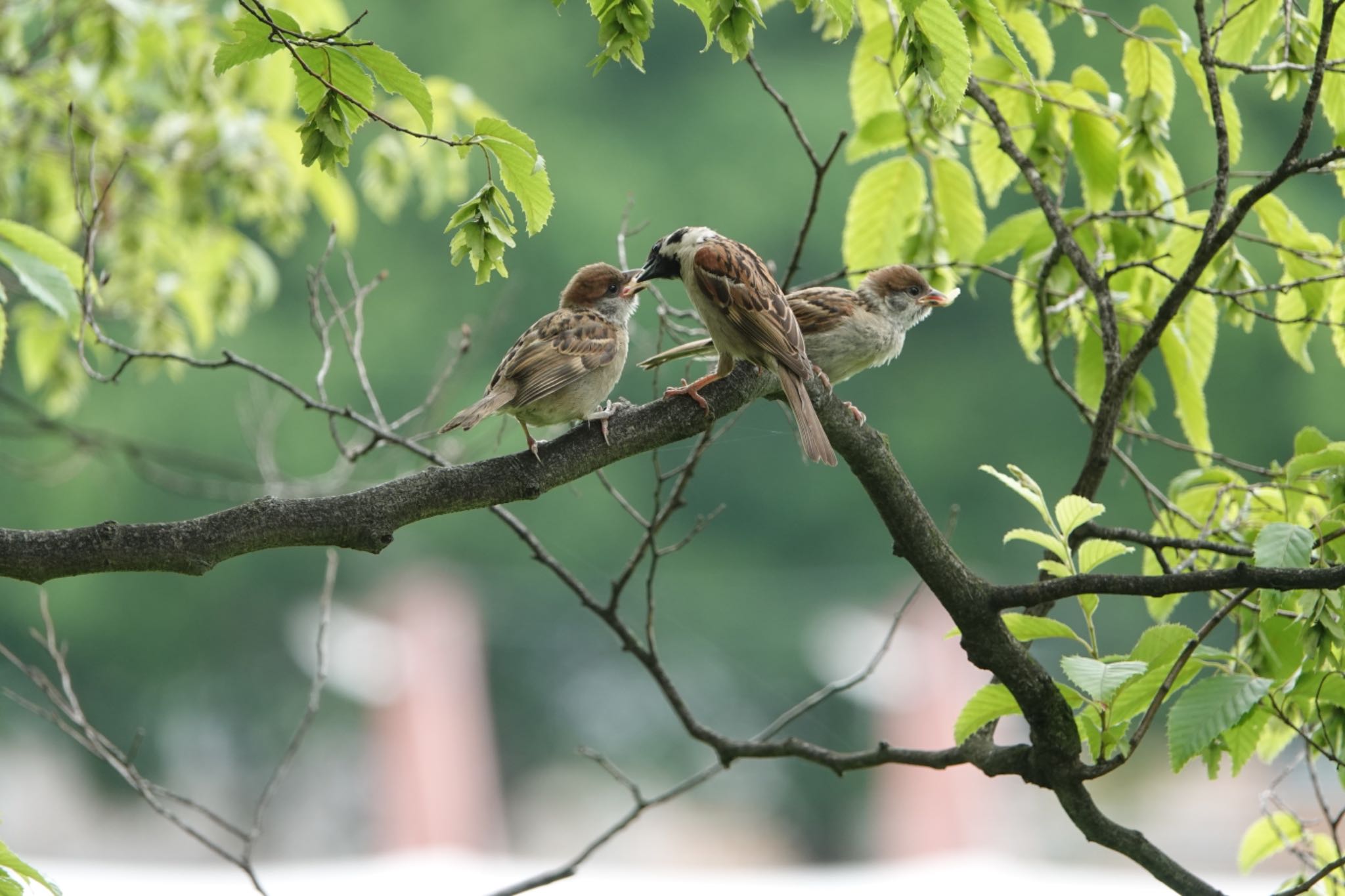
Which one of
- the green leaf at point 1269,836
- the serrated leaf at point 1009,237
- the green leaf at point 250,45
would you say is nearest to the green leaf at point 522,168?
the green leaf at point 250,45

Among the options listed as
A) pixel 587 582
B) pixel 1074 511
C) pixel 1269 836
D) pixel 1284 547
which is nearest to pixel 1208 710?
pixel 1284 547

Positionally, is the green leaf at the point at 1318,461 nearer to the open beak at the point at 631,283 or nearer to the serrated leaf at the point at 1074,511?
the serrated leaf at the point at 1074,511

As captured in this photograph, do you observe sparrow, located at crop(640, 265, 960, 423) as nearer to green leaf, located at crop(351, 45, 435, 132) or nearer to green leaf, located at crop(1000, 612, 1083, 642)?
green leaf, located at crop(1000, 612, 1083, 642)

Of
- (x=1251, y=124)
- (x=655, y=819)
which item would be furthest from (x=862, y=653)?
(x=1251, y=124)

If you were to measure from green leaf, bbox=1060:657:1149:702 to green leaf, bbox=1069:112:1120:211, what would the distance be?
1268 millimetres

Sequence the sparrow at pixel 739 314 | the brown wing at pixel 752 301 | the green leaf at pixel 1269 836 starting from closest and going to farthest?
the sparrow at pixel 739 314
the brown wing at pixel 752 301
the green leaf at pixel 1269 836

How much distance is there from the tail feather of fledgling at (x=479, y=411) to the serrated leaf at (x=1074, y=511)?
97cm

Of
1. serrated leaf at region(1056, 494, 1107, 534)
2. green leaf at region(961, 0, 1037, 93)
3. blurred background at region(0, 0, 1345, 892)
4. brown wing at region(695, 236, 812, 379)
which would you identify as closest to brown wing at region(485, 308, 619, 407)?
brown wing at region(695, 236, 812, 379)

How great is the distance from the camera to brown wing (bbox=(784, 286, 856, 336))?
9.42 ft

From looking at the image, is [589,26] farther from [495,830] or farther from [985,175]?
[985,175]

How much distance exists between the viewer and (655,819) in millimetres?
15656

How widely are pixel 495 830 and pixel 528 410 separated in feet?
32.9

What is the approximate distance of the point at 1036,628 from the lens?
74.3 inches

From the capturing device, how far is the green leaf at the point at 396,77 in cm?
153
